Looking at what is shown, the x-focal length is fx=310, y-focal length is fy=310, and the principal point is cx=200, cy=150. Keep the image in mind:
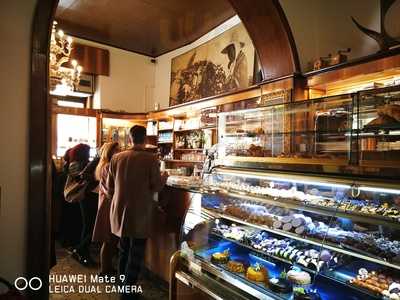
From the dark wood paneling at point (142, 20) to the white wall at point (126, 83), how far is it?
0.38m

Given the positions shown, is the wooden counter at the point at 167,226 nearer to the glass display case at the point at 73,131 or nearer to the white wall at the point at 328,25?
the white wall at the point at 328,25

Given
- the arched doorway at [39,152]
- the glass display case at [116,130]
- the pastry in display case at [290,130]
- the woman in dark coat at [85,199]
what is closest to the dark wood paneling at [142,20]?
the glass display case at [116,130]

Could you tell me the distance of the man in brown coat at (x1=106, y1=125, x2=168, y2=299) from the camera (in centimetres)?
290

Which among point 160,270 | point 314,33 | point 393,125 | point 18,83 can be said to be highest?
point 314,33

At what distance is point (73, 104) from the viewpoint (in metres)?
7.43

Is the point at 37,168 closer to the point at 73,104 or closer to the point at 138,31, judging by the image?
the point at 138,31

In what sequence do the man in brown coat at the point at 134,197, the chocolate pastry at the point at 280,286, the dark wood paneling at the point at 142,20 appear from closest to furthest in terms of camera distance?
the chocolate pastry at the point at 280,286 → the man in brown coat at the point at 134,197 → the dark wood paneling at the point at 142,20

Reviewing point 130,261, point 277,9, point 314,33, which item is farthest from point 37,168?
point 314,33

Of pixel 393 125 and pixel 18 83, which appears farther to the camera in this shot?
pixel 18 83

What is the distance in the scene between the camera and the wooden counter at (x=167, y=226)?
10.5 feet

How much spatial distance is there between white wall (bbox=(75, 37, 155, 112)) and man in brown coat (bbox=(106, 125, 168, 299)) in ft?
15.3

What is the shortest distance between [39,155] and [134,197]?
1.10 m

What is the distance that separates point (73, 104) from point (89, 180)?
4.02 m

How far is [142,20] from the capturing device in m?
5.80
